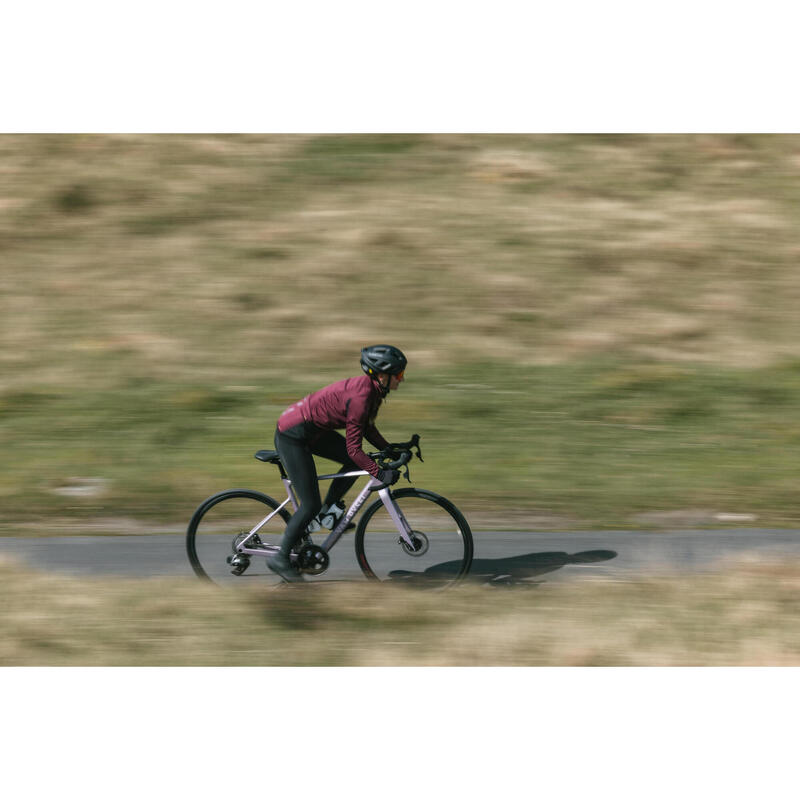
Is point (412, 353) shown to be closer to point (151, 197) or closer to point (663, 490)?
point (663, 490)

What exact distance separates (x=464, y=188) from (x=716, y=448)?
18.8 ft

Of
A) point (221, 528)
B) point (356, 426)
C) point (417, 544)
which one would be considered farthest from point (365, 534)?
point (221, 528)

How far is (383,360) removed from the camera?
6453 millimetres

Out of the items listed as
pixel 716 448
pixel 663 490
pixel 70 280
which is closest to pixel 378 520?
pixel 663 490

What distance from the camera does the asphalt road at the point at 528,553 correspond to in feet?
24.0

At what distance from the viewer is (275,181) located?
45.4 ft

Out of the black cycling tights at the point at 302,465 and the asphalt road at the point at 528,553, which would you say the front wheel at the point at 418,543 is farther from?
the black cycling tights at the point at 302,465

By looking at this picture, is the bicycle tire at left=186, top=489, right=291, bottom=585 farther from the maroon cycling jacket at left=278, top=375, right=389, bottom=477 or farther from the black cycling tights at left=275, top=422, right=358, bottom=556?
the maroon cycling jacket at left=278, top=375, right=389, bottom=477

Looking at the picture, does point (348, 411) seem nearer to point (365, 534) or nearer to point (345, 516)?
point (345, 516)

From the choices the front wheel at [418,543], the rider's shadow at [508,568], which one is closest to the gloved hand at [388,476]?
the front wheel at [418,543]

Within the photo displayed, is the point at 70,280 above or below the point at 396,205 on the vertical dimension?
below

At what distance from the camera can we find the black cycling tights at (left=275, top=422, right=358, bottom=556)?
6691 mm

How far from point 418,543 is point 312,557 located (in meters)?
0.74

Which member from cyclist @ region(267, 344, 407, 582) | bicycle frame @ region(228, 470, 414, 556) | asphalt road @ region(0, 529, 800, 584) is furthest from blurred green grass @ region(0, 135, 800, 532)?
cyclist @ region(267, 344, 407, 582)
